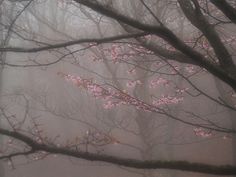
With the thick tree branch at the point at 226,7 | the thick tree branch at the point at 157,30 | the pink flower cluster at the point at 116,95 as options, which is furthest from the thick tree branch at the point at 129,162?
the thick tree branch at the point at 226,7

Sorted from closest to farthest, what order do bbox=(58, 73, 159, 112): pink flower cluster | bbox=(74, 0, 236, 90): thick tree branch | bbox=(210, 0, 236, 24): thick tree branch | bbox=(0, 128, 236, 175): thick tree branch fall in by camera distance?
bbox=(74, 0, 236, 90): thick tree branch → bbox=(210, 0, 236, 24): thick tree branch → bbox=(0, 128, 236, 175): thick tree branch → bbox=(58, 73, 159, 112): pink flower cluster

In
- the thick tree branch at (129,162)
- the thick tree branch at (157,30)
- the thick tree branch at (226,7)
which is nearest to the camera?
the thick tree branch at (157,30)

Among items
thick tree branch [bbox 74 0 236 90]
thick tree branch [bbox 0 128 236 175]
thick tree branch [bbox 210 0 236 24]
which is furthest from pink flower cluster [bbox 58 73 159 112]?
thick tree branch [bbox 210 0 236 24]

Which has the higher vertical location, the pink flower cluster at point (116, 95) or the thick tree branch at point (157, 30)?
the pink flower cluster at point (116, 95)

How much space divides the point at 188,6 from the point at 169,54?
23.6 inches

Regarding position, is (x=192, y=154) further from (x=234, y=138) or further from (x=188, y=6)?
(x=188, y=6)

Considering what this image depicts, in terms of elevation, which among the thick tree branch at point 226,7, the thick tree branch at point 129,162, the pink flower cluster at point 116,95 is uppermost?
the pink flower cluster at point 116,95

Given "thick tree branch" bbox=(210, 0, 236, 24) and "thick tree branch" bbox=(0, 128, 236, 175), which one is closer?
"thick tree branch" bbox=(210, 0, 236, 24)

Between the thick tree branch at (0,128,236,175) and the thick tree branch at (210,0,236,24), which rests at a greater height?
the thick tree branch at (210,0,236,24)

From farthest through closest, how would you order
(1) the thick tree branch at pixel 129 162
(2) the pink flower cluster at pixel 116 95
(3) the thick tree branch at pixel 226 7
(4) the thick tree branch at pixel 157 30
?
(2) the pink flower cluster at pixel 116 95, (1) the thick tree branch at pixel 129 162, (3) the thick tree branch at pixel 226 7, (4) the thick tree branch at pixel 157 30

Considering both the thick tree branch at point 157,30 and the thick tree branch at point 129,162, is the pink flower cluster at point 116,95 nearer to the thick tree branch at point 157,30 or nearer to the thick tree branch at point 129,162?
the thick tree branch at point 129,162

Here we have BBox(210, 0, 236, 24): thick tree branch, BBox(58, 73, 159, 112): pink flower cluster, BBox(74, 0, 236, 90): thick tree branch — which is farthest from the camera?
BBox(58, 73, 159, 112): pink flower cluster

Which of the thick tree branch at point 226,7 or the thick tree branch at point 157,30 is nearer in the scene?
the thick tree branch at point 157,30

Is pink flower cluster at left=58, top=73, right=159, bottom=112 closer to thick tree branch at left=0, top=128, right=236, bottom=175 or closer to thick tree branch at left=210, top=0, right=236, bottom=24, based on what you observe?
thick tree branch at left=0, top=128, right=236, bottom=175
